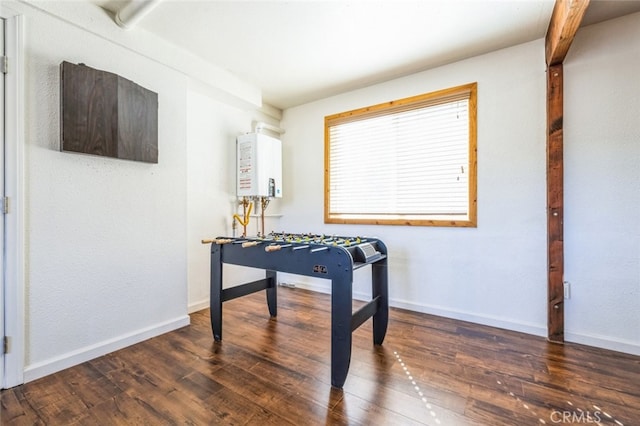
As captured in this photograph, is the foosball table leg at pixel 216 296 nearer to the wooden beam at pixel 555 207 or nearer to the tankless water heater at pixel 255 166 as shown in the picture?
the tankless water heater at pixel 255 166

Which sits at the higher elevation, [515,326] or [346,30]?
[346,30]

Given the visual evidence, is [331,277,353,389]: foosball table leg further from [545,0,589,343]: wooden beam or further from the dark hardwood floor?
[545,0,589,343]: wooden beam

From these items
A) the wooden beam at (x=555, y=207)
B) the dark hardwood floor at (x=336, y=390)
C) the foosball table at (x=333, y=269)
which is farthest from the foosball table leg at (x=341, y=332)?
the wooden beam at (x=555, y=207)

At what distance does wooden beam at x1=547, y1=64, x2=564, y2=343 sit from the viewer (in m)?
2.36

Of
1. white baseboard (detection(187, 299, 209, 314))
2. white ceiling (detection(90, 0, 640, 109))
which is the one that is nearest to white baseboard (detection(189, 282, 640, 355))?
white baseboard (detection(187, 299, 209, 314))

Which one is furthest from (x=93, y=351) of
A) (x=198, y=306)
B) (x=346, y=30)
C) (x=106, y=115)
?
(x=346, y=30)

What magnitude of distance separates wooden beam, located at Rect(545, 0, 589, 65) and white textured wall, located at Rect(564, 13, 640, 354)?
0.20 m

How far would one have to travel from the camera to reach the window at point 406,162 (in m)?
2.90

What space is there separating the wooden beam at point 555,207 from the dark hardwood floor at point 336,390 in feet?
0.85

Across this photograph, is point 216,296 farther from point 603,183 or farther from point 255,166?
point 603,183

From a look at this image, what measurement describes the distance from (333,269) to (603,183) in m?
2.33

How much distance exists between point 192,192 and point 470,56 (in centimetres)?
327

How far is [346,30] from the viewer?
2.40m

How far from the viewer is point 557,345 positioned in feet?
7.62
